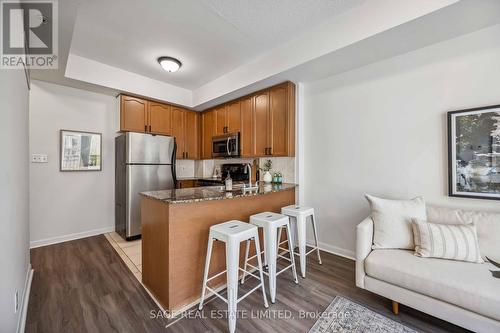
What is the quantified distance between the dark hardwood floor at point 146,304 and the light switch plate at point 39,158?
146cm

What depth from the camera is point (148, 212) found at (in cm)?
200

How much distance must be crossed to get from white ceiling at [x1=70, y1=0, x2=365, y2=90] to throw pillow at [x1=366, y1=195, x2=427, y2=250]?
196 cm

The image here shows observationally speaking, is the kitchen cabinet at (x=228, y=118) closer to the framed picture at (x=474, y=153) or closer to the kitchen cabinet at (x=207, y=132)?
the kitchen cabinet at (x=207, y=132)

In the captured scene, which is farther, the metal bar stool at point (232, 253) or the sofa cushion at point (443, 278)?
the metal bar stool at point (232, 253)

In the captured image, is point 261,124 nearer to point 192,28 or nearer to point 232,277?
point 192,28

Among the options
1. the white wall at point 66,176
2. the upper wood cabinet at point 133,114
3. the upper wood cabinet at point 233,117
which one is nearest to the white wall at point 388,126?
the upper wood cabinet at point 233,117

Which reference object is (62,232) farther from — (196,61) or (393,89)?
(393,89)

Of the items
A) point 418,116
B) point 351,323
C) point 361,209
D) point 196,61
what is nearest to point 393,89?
point 418,116

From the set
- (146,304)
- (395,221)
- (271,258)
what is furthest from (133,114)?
(395,221)

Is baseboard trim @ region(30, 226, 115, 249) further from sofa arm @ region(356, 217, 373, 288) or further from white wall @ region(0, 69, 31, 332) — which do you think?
sofa arm @ region(356, 217, 373, 288)

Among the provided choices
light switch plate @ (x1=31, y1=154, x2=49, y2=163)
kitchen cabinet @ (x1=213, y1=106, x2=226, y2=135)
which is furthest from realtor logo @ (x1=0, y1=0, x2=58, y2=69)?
kitchen cabinet @ (x1=213, y1=106, x2=226, y2=135)

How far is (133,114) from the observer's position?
3.62m

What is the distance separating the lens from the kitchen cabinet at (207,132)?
14.1 ft

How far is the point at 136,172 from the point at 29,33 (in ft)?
6.50
